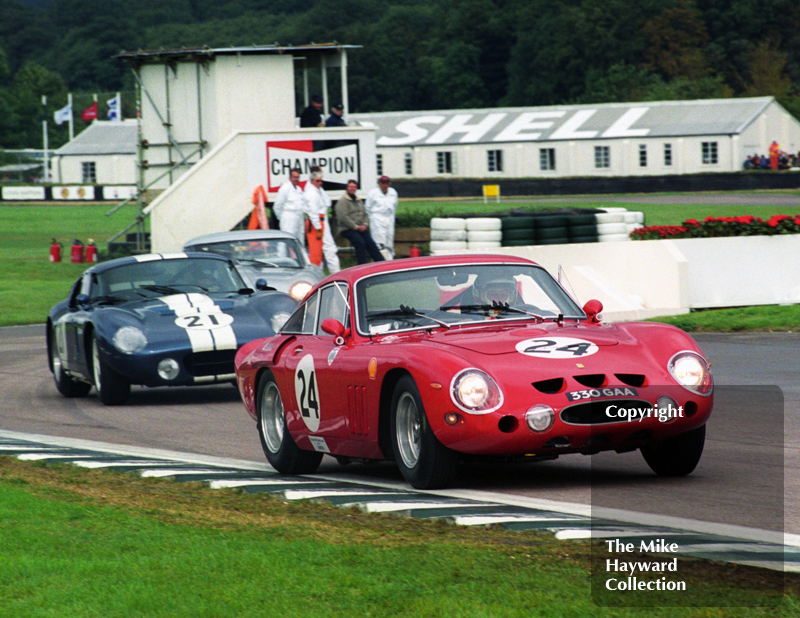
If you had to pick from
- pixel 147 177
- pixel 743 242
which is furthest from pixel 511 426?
pixel 147 177

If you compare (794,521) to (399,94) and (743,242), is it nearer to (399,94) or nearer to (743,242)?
(743,242)

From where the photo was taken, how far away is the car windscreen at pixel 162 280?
13227mm

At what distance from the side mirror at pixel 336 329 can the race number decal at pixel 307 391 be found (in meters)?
0.29

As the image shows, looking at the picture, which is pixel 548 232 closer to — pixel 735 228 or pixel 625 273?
pixel 625 273

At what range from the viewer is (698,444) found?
6961 millimetres

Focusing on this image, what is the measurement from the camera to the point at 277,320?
12.6 metres

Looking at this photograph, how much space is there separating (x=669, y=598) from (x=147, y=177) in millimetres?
28842

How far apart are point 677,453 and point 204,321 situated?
21.0 feet

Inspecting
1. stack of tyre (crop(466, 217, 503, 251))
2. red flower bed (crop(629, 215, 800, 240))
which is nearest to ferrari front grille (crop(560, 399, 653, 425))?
stack of tyre (crop(466, 217, 503, 251))

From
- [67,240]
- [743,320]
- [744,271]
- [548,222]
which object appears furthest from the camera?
[67,240]

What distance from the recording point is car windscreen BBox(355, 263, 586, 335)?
7.63 metres

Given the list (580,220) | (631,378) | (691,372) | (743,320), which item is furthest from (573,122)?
(631,378)

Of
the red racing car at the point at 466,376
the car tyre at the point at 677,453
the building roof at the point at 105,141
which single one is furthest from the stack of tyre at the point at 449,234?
the building roof at the point at 105,141

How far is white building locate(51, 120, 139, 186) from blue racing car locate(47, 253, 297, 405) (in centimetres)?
8766
